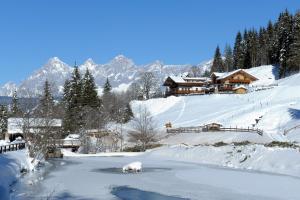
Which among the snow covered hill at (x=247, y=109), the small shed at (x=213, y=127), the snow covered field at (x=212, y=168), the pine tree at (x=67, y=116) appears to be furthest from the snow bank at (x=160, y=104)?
the small shed at (x=213, y=127)

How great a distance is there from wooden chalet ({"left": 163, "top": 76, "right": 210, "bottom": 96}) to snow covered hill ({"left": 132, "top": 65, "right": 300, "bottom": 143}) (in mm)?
12790

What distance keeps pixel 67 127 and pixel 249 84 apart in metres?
52.4

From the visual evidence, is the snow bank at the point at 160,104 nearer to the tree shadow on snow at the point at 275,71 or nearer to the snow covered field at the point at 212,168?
the snow covered field at the point at 212,168

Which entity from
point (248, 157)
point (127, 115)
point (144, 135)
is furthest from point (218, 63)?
point (248, 157)

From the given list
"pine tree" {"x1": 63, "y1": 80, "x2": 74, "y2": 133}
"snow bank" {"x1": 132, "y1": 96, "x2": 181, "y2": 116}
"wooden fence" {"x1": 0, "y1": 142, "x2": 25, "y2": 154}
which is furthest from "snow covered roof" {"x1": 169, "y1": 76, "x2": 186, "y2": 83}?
"wooden fence" {"x1": 0, "y1": 142, "x2": 25, "y2": 154}

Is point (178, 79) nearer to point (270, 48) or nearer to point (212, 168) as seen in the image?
point (270, 48)

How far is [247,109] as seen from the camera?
85.8 metres

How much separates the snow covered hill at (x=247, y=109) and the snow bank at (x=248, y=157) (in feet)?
32.6

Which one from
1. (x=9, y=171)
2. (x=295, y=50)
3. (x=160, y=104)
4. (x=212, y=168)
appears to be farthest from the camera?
(x=160, y=104)

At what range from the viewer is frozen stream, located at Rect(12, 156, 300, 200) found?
2509 centimetres

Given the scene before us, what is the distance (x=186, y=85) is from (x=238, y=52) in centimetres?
2634

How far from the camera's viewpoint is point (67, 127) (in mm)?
92062

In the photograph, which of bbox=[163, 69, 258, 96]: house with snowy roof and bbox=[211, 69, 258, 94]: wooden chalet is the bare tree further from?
bbox=[211, 69, 258, 94]: wooden chalet

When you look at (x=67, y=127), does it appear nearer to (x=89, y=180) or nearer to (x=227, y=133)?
(x=227, y=133)
